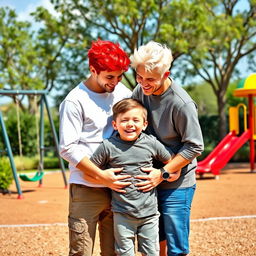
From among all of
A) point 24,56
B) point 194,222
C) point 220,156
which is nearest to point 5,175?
point 194,222

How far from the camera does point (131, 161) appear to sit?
277cm

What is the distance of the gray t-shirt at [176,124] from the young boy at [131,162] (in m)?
0.08

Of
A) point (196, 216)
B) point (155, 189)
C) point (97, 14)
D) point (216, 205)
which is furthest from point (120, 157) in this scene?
point (97, 14)

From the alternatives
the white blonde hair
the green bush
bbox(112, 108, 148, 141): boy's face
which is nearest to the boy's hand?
bbox(112, 108, 148, 141): boy's face

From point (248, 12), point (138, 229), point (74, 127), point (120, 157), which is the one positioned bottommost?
point (138, 229)

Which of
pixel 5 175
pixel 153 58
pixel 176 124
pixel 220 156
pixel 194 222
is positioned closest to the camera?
pixel 153 58

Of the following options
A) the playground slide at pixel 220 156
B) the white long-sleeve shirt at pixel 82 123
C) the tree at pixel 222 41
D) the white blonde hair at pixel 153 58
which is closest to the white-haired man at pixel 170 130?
the white blonde hair at pixel 153 58

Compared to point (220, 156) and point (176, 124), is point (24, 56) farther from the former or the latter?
point (176, 124)

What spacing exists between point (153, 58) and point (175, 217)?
37.0 inches

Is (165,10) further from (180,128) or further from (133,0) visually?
(180,128)

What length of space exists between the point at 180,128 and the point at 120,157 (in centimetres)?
38

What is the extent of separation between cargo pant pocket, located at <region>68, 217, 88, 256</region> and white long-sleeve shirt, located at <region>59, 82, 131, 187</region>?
230mm

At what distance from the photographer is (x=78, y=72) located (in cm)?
2177

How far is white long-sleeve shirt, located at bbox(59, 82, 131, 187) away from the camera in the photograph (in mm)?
2748
